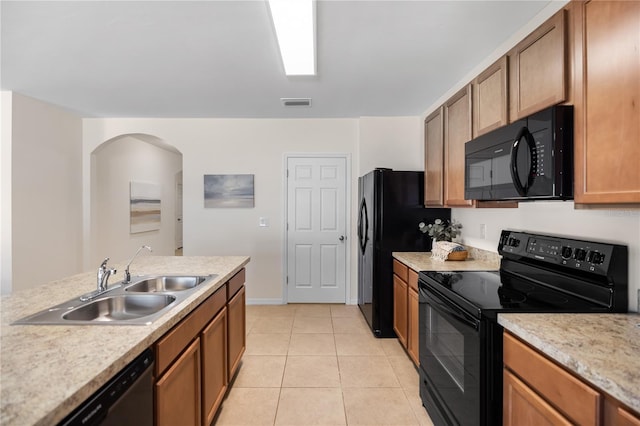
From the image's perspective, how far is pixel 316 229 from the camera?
4.23 m

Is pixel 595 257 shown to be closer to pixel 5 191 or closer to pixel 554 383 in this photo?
pixel 554 383

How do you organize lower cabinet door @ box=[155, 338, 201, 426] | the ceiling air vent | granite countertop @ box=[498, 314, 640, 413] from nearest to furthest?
1. granite countertop @ box=[498, 314, 640, 413]
2. lower cabinet door @ box=[155, 338, 201, 426]
3. the ceiling air vent

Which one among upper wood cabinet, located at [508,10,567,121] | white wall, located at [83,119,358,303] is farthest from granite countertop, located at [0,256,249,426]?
white wall, located at [83,119,358,303]

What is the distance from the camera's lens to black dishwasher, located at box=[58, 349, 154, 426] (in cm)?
79

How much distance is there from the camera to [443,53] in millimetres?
2371

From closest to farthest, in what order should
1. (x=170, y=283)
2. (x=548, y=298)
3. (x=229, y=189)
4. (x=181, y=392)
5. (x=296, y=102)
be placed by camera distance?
(x=181, y=392) < (x=548, y=298) < (x=170, y=283) < (x=296, y=102) < (x=229, y=189)

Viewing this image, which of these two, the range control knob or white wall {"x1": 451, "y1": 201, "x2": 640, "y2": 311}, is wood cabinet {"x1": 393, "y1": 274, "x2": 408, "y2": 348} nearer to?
white wall {"x1": 451, "y1": 201, "x2": 640, "y2": 311}

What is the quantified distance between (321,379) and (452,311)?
131 cm

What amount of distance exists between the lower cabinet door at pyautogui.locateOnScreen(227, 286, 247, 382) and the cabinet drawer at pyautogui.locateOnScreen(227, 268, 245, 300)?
0.12 ft

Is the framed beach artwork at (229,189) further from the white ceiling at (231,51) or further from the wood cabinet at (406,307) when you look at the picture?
the wood cabinet at (406,307)

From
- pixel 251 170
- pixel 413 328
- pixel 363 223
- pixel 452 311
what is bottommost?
pixel 413 328

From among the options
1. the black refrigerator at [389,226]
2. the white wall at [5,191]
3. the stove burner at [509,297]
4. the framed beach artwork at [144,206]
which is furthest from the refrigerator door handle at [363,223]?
the white wall at [5,191]

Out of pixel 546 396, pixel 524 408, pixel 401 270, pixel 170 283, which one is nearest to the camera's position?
pixel 546 396

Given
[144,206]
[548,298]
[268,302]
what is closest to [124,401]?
[548,298]
